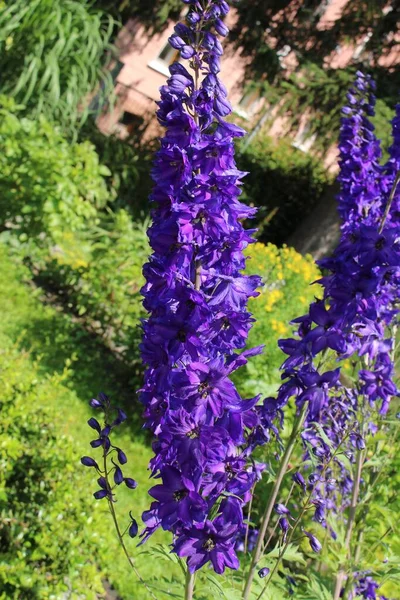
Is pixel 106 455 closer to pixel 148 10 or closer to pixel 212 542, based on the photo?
pixel 212 542

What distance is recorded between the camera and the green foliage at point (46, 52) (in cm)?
647

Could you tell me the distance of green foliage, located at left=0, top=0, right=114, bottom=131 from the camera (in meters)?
6.47

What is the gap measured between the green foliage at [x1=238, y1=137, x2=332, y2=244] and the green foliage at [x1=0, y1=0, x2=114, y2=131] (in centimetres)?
450

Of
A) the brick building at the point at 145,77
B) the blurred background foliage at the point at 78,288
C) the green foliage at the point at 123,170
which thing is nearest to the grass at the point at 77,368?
the blurred background foliage at the point at 78,288

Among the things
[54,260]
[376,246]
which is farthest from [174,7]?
[376,246]

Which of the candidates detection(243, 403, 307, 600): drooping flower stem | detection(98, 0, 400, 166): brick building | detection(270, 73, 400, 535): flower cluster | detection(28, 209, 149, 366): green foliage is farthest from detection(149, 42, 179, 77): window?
detection(243, 403, 307, 600): drooping flower stem

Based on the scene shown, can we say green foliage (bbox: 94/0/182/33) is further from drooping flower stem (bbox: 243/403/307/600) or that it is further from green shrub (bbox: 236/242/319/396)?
drooping flower stem (bbox: 243/403/307/600)

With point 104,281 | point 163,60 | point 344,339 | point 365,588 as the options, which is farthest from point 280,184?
point 344,339

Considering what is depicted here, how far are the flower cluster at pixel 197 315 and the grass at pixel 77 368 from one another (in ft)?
7.19

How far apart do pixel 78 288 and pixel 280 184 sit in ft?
22.7

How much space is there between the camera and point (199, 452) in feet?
4.05

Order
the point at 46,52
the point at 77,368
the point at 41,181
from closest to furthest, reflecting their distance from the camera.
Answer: the point at 77,368
the point at 41,181
the point at 46,52

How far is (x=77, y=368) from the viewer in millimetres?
4773

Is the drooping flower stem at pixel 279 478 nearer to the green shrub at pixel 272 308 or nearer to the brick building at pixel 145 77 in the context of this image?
the green shrub at pixel 272 308
